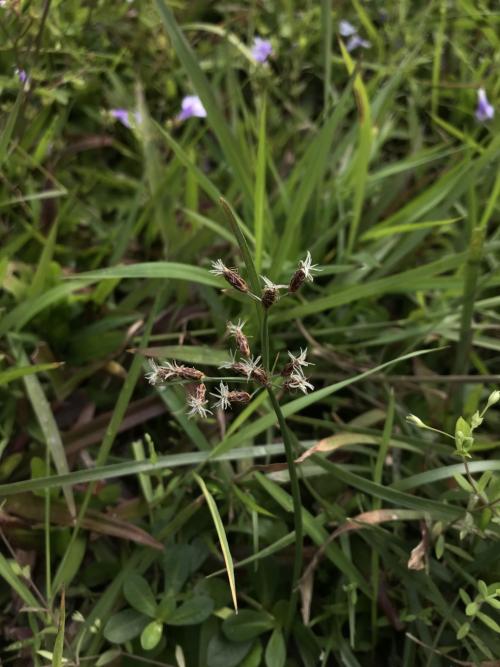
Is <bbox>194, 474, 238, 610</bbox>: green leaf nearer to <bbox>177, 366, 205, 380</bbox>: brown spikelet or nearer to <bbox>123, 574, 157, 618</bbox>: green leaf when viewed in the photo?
<bbox>123, 574, 157, 618</bbox>: green leaf

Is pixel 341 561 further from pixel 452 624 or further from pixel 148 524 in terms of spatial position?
pixel 148 524

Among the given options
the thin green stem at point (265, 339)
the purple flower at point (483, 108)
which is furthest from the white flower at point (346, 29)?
the thin green stem at point (265, 339)

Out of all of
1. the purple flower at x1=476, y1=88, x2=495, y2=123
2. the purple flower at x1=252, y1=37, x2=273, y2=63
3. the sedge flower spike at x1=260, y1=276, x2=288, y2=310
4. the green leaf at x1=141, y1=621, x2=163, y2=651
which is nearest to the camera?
the sedge flower spike at x1=260, y1=276, x2=288, y2=310

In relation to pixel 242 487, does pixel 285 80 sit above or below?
above

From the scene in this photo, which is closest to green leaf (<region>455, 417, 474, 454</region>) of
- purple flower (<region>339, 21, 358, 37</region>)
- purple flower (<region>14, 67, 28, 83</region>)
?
purple flower (<region>14, 67, 28, 83</region>)

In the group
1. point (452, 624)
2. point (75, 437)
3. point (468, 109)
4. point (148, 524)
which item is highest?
point (468, 109)

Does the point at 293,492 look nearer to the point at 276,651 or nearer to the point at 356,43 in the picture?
the point at 276,651

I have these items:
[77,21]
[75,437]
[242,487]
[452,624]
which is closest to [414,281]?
[242,487]
